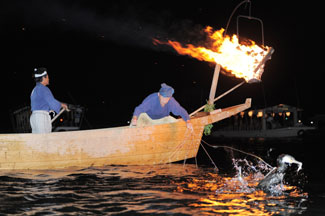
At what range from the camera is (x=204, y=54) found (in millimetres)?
11680

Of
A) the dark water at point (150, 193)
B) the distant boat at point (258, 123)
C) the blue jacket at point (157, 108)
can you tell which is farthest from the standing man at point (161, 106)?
the distant boat at point (258, 123)

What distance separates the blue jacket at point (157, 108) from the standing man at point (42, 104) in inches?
84.5

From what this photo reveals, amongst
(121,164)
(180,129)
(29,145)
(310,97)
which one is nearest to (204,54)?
(180,129)

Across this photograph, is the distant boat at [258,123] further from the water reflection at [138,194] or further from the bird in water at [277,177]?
the bird in water at [277,177]

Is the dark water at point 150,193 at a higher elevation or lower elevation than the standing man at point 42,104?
lower

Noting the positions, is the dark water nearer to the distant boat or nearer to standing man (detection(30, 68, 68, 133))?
standing man (detection(30, 68, 68, 133))

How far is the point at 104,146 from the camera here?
9.95m

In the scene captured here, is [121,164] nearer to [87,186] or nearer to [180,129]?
[180,129]

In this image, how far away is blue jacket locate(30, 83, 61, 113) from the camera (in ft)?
30.2

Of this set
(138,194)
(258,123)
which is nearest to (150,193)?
(138,194)

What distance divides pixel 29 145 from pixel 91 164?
1.74 m

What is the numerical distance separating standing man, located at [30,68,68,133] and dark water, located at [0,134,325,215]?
122 cm

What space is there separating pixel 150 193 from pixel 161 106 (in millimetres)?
4076

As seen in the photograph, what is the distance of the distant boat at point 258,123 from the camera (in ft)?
121
